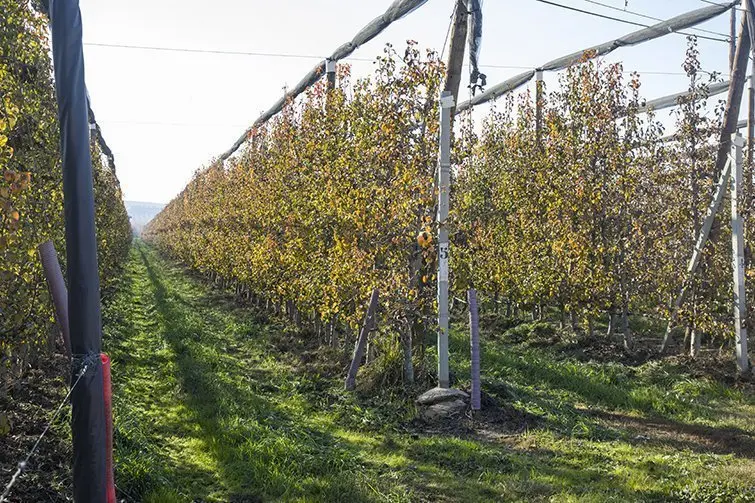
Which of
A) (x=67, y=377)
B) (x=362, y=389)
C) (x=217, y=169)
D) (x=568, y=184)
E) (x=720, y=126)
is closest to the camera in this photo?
(x=67, y=377)

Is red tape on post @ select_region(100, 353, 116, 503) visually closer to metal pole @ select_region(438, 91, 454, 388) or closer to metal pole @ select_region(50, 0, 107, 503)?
metal pole @ select_region(50, 0, 107, 503)

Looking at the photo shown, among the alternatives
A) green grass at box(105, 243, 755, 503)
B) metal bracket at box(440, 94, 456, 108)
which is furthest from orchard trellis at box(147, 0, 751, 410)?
green grass at box(105, 243, 755, 503)

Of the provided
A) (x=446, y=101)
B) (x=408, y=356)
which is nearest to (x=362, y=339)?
(x=408, y=356)

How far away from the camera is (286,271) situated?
13258mm

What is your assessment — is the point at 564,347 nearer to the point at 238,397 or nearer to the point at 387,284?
the point at 387,284

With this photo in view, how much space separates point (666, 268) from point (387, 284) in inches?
255

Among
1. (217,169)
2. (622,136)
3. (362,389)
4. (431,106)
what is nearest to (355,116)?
(431,106)

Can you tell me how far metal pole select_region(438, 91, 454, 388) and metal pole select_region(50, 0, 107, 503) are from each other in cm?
527

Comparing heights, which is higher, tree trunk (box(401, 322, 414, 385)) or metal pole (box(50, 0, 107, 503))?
metal pole (box(50, 0, 107, 503))

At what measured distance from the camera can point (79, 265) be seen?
3699 millimetres

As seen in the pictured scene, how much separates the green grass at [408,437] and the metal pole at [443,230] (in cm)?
90

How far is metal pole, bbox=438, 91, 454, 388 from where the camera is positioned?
833 cm

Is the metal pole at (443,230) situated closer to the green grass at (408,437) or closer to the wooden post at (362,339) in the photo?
the green grass at (408,437)

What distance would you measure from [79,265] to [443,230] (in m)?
5.44
